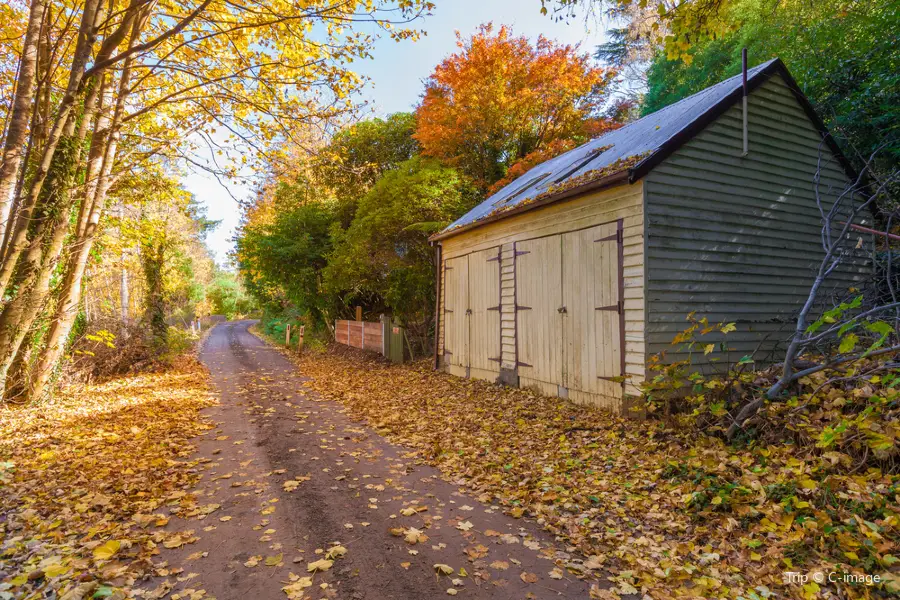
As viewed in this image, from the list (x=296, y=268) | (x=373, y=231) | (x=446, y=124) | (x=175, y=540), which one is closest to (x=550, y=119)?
(x=446, y=124)

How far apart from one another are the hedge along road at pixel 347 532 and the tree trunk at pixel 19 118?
3.93 meters

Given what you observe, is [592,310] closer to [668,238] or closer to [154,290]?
[668,238]

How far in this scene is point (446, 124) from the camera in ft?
61.5

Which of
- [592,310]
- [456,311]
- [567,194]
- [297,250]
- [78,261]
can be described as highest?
[297,250]

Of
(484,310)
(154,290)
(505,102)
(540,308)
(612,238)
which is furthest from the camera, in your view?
(505,102)

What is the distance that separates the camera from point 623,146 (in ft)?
28.9

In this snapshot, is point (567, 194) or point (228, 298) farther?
point (228, 298)

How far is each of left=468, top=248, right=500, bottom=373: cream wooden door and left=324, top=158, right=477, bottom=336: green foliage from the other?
3.56m

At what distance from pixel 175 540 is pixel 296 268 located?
18.3 m

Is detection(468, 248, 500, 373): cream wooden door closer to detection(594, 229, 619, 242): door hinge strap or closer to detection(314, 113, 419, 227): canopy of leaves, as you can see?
detection(594, 229, 619, 242): door hinge strap

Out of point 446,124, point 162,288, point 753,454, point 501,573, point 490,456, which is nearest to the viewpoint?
point 501,573

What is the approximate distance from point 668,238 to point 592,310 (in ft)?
5.35

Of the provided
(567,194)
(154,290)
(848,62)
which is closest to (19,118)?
(567,194)

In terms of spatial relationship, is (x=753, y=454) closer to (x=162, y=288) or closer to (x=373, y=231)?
(x=373, y=231)
